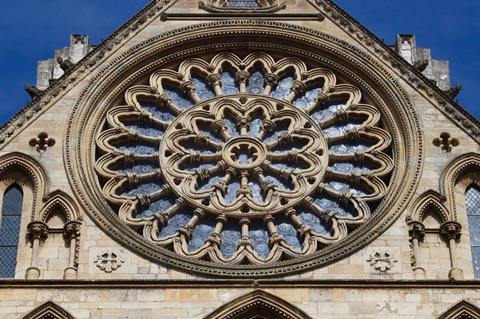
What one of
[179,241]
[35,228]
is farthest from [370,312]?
[35,228]

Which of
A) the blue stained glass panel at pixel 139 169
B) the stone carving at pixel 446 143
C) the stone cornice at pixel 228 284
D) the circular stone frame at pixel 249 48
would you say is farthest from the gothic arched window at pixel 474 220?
the blue stained glass panel at pixel 139 169

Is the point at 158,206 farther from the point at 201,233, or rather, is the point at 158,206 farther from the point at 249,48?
the point at 249,48

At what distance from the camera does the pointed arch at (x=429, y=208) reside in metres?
31.2

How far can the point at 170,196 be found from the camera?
105ft

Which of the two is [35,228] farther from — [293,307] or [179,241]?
[293,307]

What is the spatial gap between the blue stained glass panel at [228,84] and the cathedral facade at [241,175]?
0.9 inches

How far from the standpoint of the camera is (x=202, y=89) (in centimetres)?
3400

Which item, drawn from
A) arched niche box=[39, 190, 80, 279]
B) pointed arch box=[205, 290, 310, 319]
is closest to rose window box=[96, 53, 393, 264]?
arched niche box=[39, 190, 80, 279]

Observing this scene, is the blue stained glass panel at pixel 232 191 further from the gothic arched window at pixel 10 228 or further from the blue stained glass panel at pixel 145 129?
the gothic arched window at pixel 10 228

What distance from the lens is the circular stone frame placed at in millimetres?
30688

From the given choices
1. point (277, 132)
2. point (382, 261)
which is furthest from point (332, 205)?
point (277, 132)

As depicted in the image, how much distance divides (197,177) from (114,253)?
2285 millimetres

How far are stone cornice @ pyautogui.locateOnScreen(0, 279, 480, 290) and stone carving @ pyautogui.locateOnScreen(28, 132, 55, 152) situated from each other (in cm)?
306

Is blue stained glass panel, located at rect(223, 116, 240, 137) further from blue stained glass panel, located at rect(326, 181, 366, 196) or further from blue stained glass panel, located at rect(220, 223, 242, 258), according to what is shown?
blue stained glass panel, located at rect(220, 223, 242, 258)
